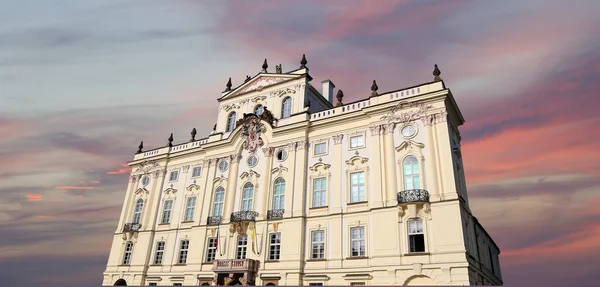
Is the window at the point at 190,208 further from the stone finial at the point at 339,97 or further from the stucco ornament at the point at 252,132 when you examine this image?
the stone finial at the point at 339,97

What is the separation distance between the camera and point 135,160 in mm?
45094

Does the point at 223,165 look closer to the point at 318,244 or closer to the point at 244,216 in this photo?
the point at 244,216

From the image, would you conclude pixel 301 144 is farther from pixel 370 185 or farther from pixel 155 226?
pixel 155 226

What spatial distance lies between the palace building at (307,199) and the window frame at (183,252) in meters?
0.13

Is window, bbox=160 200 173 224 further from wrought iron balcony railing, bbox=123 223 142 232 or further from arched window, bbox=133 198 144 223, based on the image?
arched window, bbox=133 198 144 223

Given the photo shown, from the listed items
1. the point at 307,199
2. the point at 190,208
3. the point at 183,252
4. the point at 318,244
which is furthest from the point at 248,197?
the point at 183,252

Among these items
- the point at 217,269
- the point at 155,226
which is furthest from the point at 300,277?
the point at 155,226

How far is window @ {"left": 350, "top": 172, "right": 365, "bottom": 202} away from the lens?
94.7 ft

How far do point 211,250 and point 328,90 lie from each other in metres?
20.9

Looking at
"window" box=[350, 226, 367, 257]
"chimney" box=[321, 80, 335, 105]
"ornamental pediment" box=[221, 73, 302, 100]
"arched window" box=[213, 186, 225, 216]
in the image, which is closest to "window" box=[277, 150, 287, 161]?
"arched window" box=[213, 186, 225, 216]

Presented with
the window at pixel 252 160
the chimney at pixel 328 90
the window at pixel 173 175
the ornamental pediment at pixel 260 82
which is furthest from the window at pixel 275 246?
the chimney at pixel 328 90

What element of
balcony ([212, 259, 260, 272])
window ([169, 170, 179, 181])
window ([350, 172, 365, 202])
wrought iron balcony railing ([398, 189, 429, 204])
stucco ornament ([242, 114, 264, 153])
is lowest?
balcony ([212, 259, 260, 272])

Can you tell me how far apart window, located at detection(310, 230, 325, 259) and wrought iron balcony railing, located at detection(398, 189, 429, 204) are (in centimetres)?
711

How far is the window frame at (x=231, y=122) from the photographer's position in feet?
130
